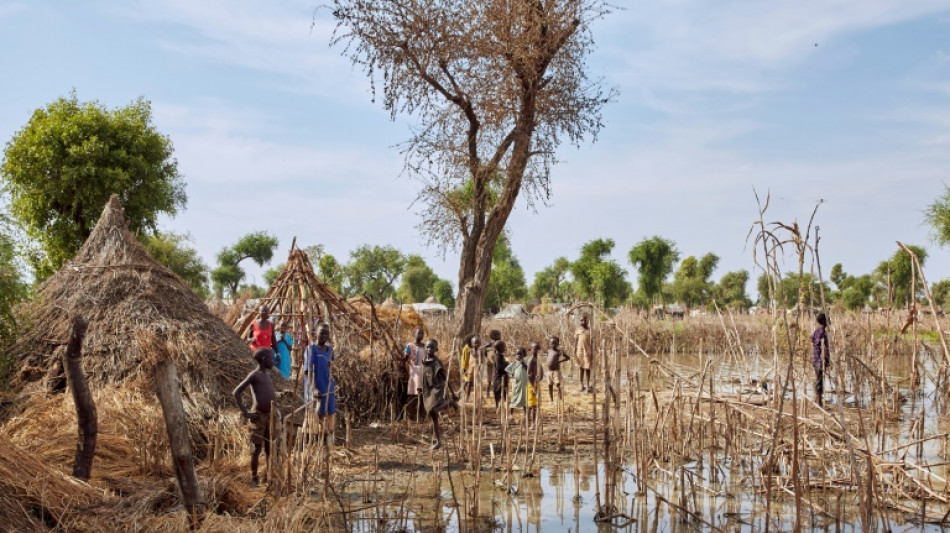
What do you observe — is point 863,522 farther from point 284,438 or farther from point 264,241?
point 264,241

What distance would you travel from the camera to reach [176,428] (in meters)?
5.65

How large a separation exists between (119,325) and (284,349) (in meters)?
2.14

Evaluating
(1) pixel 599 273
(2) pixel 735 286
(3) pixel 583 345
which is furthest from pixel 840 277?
(3) pixel 583 345

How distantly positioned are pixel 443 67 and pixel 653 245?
4168cm

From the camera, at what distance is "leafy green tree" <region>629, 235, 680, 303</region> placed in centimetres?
5453

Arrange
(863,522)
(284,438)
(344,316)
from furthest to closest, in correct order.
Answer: (344,316) < (284,438) < (863,522)

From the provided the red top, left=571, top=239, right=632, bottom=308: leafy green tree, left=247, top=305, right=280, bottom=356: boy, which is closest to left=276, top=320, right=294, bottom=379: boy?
left=247, top=305, right=280, bottom=356: boy

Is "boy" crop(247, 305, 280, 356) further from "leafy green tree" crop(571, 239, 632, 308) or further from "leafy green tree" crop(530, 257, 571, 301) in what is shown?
"leafy green tree" crop(530, 257, 571, 301)

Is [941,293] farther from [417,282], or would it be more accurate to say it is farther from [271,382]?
[417,282]

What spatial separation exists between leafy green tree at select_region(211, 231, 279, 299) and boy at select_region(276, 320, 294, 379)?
159 feet

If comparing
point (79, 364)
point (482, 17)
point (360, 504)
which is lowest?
point (360, 504)

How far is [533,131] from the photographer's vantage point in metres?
15.2

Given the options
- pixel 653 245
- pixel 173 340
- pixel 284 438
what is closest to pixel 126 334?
pixel 173 340

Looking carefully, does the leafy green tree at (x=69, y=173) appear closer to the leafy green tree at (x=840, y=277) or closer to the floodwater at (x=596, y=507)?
the floodwater at (x=596, y=507)
